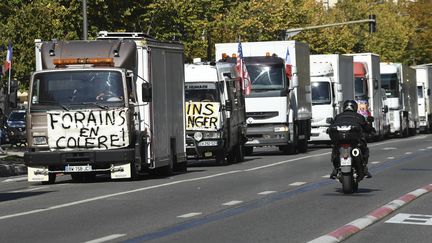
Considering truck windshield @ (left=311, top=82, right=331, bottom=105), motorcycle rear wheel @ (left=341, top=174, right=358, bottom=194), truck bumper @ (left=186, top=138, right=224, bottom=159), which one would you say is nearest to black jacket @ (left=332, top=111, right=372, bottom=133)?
motorcycle rear wheel @ (left=341, top=174, right=358, bottom=194)

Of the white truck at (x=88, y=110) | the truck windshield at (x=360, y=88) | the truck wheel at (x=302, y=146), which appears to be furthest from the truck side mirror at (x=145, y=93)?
the truck windshield at (x=360, y=88)

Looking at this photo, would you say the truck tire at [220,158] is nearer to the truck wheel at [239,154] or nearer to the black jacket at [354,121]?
the truck wheel at [239,154]

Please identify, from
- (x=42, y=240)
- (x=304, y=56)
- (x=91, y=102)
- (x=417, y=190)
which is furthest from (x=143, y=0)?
(x=42, y=240)

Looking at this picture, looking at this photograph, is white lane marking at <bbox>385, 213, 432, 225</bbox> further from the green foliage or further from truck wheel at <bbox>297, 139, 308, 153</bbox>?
truck wheel at <bbox>297, 139, 308, 153</bbox>

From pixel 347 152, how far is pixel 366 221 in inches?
178

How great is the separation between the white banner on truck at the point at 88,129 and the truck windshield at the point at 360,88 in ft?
94.3

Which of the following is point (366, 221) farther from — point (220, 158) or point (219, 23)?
point (219, 23)

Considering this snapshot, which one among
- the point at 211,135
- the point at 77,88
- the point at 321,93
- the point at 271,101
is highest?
the point at 321,93

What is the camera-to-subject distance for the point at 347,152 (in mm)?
18875

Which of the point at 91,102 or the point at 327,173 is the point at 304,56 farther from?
the point at 91,102

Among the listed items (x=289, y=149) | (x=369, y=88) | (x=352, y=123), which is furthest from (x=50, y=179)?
(x=369, y=88)

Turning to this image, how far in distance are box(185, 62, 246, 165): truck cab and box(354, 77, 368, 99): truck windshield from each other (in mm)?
18327

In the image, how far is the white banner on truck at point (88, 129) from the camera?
22.9 meters

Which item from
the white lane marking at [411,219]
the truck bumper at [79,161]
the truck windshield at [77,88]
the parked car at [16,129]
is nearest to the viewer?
the white lane marking at [411,219]
